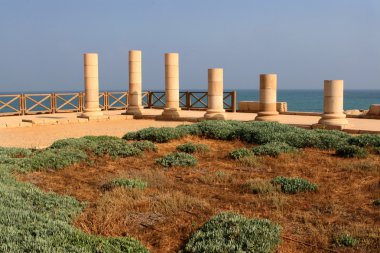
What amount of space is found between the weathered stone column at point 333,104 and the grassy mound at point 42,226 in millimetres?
13080

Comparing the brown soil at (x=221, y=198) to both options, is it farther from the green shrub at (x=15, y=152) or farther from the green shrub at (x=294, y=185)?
the green shrub at (x=15, y=152)

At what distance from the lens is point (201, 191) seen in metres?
9.63

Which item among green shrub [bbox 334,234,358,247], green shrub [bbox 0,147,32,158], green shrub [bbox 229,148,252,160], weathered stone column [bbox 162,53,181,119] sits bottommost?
green shrub [bbox 334,234,358,247]

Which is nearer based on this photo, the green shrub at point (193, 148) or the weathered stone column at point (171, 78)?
the green shrub at point (193, 148)

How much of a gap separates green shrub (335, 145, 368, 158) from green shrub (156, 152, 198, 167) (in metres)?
3.71

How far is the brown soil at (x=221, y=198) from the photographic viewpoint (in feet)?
23.9

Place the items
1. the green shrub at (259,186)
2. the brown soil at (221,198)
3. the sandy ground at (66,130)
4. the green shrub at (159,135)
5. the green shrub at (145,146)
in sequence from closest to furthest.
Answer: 1. the brown soil at (221,198)
2. the green shrub at (259,186)
3. the green shrub at (145,146)
4. the green shrub at (159,135)
5. the sandy ground at (66,130)

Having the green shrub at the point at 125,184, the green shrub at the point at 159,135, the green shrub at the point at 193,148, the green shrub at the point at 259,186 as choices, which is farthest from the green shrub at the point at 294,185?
the green shrub at the point at 159,135

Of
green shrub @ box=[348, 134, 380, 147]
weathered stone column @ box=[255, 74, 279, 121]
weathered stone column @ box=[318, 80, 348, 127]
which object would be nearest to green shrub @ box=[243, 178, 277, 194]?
green shrub @ box=[348, 134, 380, 147]

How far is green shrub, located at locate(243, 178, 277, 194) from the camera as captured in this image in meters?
9.43

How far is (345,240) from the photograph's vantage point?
6.82m

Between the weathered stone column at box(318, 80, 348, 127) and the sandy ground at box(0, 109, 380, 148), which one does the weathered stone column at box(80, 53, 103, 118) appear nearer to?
the sandy ground at box(0, 109, 380, 148)

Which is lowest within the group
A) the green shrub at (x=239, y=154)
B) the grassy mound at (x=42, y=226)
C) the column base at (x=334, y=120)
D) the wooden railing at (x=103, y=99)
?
the grassy mound at (x=42, y=226)

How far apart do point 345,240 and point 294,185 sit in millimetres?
2813
